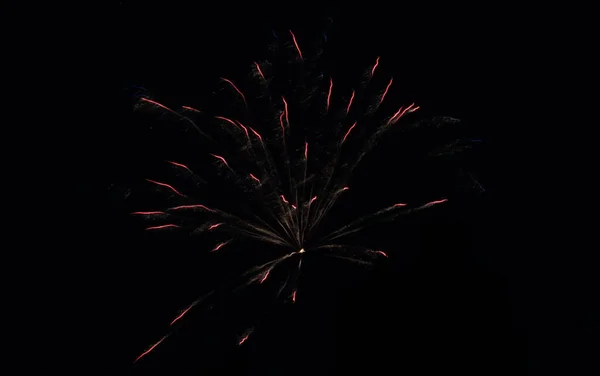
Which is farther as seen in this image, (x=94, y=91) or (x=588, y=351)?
(x=94, y=91)

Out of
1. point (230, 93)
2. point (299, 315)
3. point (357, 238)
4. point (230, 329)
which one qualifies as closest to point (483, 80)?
point (357, 238)

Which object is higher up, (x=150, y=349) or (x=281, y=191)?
(x=281, y=191)

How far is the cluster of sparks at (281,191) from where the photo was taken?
22.5 feet

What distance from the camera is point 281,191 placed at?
7.07 metres

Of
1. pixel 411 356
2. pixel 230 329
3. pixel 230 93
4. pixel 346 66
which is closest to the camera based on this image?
pixel 411 356

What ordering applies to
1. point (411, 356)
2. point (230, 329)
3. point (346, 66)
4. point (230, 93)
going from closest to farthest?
point (411, 356)
point (230, 93)
point (230, 329)
point (346, 66)

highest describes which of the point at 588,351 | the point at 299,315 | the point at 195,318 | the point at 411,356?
the point at 195,318

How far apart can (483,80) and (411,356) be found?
17.1 ft

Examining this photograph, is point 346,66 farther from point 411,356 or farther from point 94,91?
point 411,356

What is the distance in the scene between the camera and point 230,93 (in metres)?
6.92

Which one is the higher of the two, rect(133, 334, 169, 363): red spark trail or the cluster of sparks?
the cluster of sparks

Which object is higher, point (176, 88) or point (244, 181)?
point (176, 88)

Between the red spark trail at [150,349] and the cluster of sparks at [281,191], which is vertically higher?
the cluster of sparks at [281,191]

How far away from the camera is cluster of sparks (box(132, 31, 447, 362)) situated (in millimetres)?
6863
